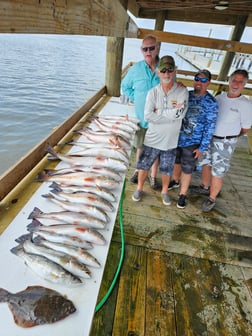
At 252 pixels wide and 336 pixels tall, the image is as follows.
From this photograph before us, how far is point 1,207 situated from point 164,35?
11.1 feet

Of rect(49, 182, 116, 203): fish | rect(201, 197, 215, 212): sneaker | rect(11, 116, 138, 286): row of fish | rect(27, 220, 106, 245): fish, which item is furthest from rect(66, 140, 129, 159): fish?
rect(201, 197, 215, 212): sneaker

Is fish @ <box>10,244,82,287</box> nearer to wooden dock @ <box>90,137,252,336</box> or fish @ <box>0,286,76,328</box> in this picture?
fish @ <box>0,286,76,328</box>

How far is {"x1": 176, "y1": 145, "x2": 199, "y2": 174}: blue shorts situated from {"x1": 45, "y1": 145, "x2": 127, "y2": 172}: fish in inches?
49.3

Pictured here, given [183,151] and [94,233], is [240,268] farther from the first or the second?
[94,233]

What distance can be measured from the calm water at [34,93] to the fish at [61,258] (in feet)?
21.3

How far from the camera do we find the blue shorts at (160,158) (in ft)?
9.45

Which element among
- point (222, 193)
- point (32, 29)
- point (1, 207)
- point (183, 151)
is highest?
point (32, 29)

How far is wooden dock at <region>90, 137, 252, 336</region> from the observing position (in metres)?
1.90

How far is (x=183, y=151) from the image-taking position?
2975 millimetres

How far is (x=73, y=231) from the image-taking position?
4.30ft

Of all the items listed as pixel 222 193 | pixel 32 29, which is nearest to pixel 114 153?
pixel 32 29

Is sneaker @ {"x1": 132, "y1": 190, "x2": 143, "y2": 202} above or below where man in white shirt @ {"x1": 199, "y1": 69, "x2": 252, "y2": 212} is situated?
below

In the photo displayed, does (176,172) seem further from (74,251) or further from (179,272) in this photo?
(74,251)

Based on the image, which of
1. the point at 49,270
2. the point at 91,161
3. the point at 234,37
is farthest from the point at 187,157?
the point at 234,37
